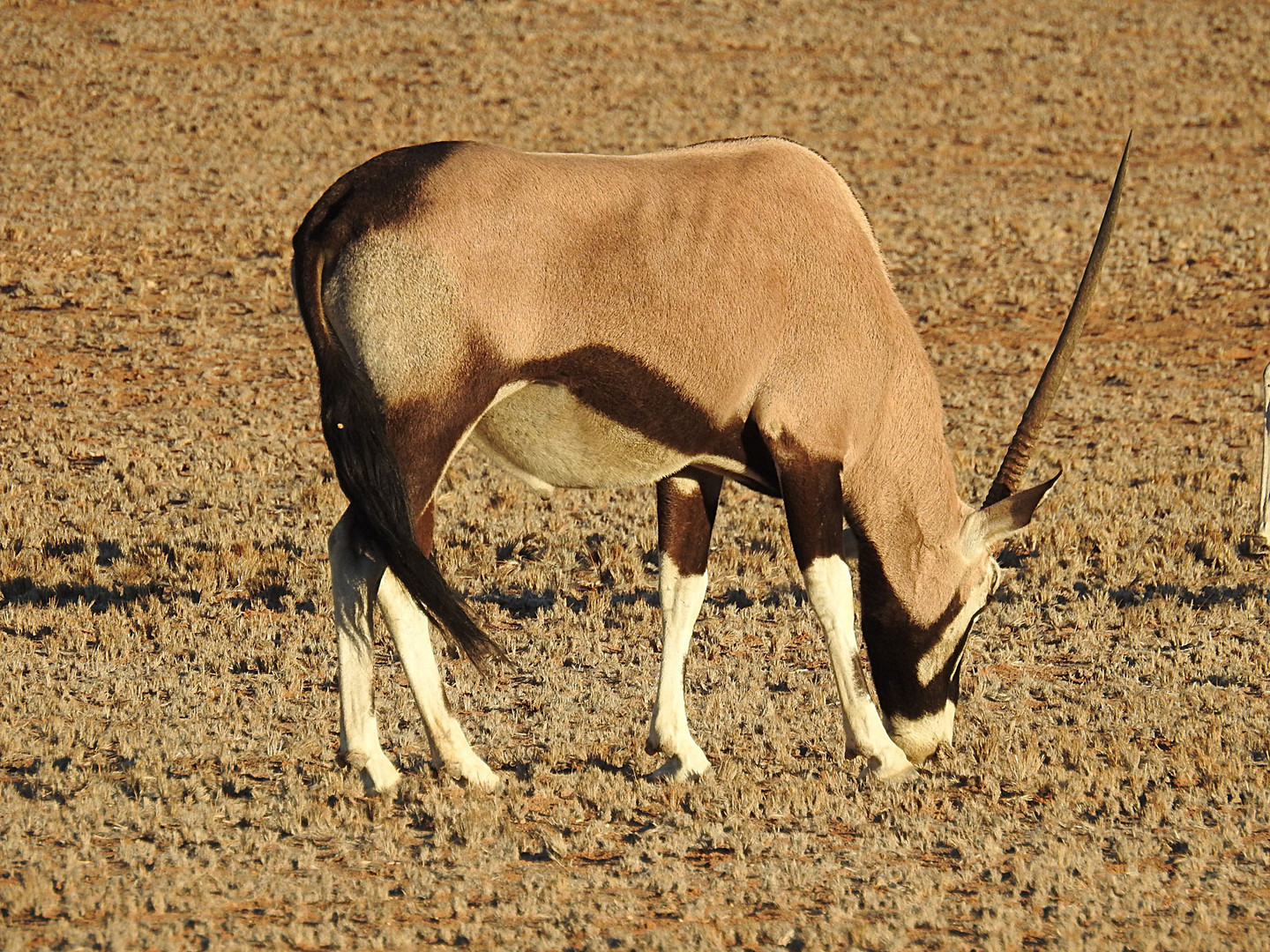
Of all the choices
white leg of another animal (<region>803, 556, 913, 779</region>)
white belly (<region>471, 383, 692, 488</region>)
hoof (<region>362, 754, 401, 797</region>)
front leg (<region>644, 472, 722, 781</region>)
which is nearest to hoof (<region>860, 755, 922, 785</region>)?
white leg of another animal (<region>803, 556, 913, 779</region>)

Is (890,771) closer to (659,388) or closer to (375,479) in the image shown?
(659,388)

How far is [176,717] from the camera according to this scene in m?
6.90

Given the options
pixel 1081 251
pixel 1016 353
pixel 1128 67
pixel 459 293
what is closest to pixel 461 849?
pixel 459 293

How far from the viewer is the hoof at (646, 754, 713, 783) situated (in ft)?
20.5

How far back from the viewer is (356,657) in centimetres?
575

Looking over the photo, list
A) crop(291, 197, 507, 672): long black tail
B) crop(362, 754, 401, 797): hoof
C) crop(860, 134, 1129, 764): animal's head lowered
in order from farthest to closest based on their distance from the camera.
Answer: crop(860, 134, 1129, 764): animal's head lowered → crop(362, 754, 401, 797): hoof → crop(291, 197, 507, 672): long black tail

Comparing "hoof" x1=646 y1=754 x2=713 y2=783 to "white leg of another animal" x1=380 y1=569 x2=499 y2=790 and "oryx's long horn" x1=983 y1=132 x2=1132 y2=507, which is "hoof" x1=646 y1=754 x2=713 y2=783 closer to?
"white leg of another animal" x1=380 y1=569 x2=499 y2=790

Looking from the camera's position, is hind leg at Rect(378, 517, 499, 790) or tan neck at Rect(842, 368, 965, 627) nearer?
hind leg at Rect(378, 517, 499, 790)

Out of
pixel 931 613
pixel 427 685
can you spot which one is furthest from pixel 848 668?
pixel 427 685

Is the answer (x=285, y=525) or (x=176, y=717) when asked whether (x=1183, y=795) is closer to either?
(x=176, y=717)

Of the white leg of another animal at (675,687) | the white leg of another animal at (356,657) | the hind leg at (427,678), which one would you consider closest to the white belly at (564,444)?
the hind leg at (427,678)

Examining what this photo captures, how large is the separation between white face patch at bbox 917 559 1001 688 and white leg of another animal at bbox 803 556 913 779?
28 cm

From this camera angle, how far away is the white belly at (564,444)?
5.72m

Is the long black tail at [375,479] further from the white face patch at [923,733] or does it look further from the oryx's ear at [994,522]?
the oryx's ear at [994,522]
